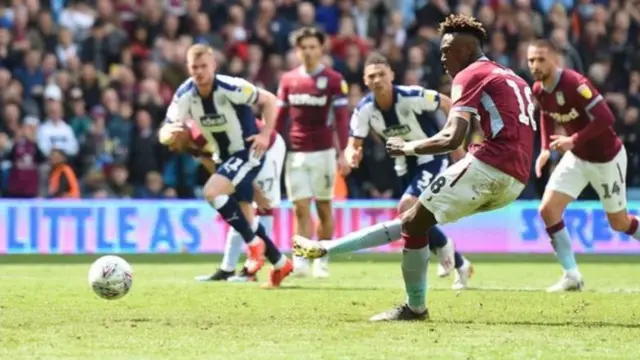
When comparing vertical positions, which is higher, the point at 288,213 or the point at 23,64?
the point at 23,64

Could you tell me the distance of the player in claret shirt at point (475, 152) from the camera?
10.1m

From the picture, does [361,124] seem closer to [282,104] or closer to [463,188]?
[282,104]

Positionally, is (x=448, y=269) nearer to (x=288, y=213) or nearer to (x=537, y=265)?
(x=537, y=265)

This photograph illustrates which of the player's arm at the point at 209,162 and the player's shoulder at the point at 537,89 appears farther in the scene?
the player's arm at the point at 209,162

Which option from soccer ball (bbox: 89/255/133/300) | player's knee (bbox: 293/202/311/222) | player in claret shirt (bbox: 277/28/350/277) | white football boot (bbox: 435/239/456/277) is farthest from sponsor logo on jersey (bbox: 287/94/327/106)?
soccer ball (bbox: 89/255/133/300)

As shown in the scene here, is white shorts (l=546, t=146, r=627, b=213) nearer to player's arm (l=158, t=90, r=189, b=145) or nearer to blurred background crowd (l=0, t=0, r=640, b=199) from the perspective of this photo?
player's arm (l=158, t=90, r=189, b=145)

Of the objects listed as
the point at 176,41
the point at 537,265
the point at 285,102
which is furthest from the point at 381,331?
the point at 176,41

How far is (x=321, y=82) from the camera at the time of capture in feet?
53.2

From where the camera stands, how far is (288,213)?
20922 mm

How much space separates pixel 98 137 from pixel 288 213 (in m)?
3.40

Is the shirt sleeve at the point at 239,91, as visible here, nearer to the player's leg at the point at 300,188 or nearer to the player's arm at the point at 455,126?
the player's leg at the point at 300,188

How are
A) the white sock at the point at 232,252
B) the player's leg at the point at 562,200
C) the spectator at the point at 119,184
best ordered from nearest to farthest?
the player's leg at the point at 562,200
the white sock at the point at 232,252
the spectator at the point at 119,184

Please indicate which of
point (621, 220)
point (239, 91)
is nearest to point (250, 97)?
point (239, 91)

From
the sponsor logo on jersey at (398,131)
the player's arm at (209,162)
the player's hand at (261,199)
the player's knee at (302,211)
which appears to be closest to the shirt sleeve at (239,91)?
the player's arm at (209,162)
